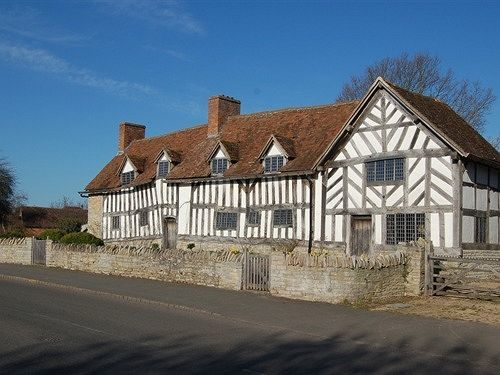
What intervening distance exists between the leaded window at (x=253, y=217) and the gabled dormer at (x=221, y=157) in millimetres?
2597

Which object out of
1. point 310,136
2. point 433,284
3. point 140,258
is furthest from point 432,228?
point 140,258

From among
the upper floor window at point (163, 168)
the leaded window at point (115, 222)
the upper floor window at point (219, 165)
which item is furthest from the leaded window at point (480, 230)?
the leaded window at point (115, 222)

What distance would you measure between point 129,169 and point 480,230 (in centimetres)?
2160

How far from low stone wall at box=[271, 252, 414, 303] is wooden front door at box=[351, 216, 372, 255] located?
6.21m

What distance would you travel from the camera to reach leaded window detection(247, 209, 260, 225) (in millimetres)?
28422

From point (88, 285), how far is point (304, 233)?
966cm

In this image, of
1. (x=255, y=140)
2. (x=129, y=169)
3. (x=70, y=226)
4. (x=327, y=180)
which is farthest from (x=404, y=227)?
(x=70, y=226)

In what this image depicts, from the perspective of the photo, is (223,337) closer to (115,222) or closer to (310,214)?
(310,214)

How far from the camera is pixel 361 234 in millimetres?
24609

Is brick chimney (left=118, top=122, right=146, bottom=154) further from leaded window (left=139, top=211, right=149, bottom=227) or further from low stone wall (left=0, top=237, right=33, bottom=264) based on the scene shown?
low stone wall (left=0, top=237, right=33, bottom=264)

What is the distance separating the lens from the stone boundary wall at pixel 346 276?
16.9 metres

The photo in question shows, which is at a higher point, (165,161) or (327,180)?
(165,161)

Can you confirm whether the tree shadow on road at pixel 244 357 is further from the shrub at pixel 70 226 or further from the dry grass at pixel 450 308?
the shrub at pixel 70 226

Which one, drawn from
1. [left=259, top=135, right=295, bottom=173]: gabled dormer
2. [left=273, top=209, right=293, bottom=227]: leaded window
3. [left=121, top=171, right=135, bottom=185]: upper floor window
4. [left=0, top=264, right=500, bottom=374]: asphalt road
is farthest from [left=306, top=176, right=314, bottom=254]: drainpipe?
[left=121, top=171, right=135, bottom=185]: upper floor window
